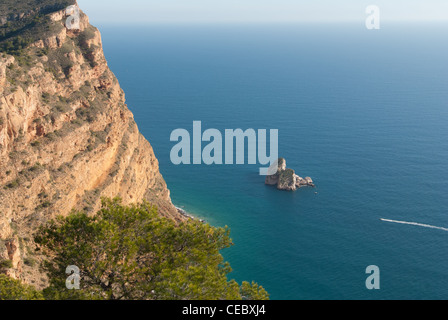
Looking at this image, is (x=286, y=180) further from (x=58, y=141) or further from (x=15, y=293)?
(x=15, y=293)

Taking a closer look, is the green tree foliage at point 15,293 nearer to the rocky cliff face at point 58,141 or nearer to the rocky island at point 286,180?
the rocky cliff face at point 58,141

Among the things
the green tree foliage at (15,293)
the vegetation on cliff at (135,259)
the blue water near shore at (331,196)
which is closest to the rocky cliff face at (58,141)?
the vegetation on cliff at (135,259)

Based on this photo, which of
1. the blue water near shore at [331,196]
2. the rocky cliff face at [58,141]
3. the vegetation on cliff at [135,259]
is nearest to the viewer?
the vegetation on cliff at [135,259]

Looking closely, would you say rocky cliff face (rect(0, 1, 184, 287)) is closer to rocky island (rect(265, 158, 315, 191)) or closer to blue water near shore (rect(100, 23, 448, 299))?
blue water near shore (rect(100, 23, 448, 299))

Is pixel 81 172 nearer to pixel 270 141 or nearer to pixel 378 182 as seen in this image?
pixel 378 182

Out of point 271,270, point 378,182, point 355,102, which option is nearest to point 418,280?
point 271,270

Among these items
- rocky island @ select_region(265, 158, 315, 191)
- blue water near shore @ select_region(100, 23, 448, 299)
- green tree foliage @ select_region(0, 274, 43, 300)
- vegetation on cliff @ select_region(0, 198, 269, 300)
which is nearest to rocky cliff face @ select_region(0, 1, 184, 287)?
vegetation on cliff @ select_region(0, 198, 269, 300)

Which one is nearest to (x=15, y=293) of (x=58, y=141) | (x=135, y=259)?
(x=135, y=259)
